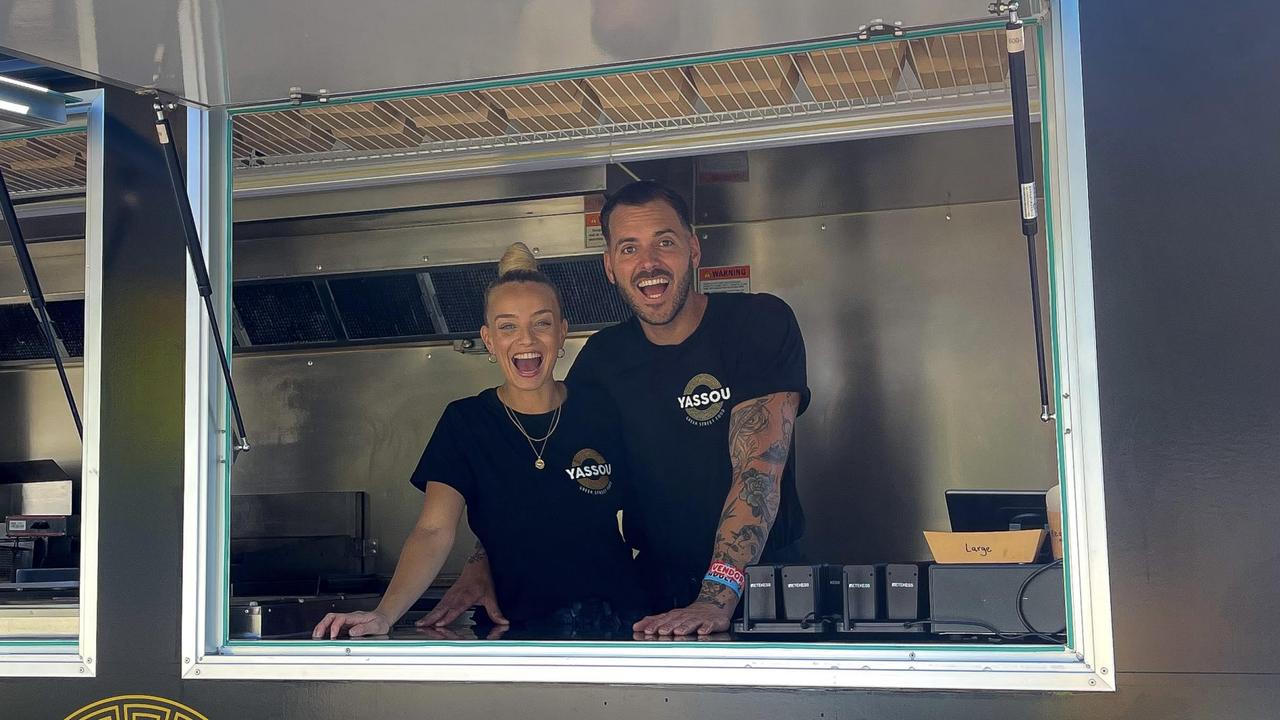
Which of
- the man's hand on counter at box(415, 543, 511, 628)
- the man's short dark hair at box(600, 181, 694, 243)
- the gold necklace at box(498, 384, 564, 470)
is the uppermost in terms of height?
the man's short dark hair at box(600, 181, 694, 243)

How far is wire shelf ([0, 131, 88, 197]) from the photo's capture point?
297cm

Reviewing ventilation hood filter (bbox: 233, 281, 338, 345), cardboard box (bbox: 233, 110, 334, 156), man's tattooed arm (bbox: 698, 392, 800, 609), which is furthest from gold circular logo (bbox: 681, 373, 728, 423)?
ventilation hood filter (bbox: 233, 281, 338, 345)

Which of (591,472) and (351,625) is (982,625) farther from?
(591,472)

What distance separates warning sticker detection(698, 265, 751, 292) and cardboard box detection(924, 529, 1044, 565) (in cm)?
198

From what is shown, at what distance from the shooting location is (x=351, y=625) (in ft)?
8.09

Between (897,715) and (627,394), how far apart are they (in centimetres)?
190

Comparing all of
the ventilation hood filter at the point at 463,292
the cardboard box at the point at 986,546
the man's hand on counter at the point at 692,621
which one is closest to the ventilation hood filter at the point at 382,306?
the ventilation hood filter at the point at 463,292

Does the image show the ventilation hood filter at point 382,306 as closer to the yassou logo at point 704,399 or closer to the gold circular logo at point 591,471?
the gold circular logo at point 591,471

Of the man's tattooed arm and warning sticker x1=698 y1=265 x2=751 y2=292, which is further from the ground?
warning sticker x1=698 y1=265 x2=751 y2=292

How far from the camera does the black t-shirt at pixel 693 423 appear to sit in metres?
3.55

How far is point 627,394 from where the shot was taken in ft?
12.3

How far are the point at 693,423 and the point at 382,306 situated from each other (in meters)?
1.28

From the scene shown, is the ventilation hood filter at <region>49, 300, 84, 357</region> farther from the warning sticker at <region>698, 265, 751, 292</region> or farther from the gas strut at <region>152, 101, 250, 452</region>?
the gas strut at <region>152, 101, 250, 452</region>

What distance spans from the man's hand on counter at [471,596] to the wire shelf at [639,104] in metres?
1.15
